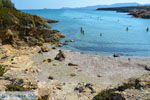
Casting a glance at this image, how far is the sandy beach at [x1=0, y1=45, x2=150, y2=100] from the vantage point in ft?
62.0

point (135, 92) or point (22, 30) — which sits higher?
point (22, 30)

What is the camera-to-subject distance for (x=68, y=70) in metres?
26.1

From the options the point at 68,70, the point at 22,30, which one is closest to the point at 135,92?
the point at 68,70

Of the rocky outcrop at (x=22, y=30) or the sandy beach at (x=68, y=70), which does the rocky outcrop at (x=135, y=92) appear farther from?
the rocky outcrop at (x=22, y=30)

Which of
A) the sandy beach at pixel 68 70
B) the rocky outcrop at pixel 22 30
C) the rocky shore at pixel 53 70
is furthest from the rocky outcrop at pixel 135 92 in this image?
the rocky outcrop at pixel 22 30

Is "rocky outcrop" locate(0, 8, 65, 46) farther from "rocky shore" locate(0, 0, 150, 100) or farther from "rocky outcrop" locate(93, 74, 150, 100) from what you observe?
"rocky outcrop" locate(93, 74, 150, 100)

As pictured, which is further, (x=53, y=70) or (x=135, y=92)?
(x=53, y=70)

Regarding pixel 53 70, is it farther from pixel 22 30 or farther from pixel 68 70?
pixel 22 30

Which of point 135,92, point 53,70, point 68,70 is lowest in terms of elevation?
point 68,70

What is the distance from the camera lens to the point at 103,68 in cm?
2781

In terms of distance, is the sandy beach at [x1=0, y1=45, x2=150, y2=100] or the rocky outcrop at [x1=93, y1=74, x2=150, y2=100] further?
the sandy beach at [x1=0, y1=45, x2=150, y2=100]

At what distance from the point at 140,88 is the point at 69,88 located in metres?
8.51

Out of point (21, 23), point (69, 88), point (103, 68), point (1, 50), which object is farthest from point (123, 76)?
point (21, 23)

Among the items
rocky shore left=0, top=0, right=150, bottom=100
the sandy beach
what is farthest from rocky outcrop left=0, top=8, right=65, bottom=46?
the sandy beach
